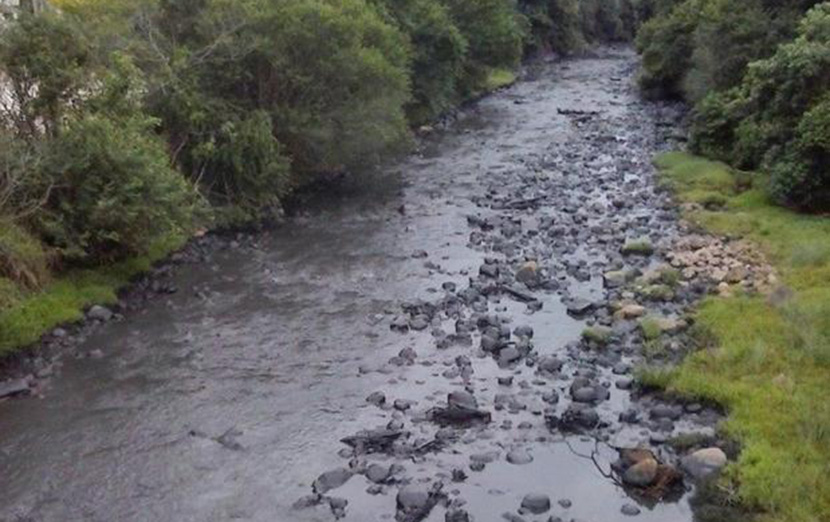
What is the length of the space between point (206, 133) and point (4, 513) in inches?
652

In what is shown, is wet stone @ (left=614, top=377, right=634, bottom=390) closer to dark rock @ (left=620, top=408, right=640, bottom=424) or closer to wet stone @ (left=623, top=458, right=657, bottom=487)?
dark rock @ (left=620, top=408, right=640, bottom=424)

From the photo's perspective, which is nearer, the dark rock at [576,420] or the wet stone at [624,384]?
the dark rock at [576,420]

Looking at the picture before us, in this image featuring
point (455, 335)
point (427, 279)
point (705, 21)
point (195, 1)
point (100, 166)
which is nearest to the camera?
point (455, 335)

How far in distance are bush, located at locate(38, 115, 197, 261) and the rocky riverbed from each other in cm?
187

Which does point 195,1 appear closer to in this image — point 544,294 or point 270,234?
point 270,234

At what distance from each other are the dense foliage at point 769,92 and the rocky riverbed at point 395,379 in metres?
3.65

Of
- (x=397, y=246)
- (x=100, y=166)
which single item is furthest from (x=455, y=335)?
(x=100, y=166)

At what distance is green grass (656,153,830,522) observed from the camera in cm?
1304

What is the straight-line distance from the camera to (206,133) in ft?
92.3

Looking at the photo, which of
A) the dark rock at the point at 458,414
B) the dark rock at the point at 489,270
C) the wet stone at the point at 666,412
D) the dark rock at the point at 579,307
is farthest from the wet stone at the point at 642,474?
the dark rock at the point at 489,270

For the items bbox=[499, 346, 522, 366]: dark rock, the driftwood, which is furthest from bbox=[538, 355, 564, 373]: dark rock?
the driftwood

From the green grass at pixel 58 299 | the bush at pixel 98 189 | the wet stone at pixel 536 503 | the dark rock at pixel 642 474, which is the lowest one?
the dark rock at pixel 642 474

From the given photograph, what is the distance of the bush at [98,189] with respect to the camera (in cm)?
2153

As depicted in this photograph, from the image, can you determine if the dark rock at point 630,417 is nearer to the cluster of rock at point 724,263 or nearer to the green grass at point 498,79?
the cluster of rock at point 724,263
